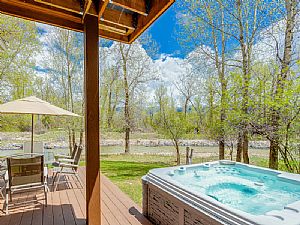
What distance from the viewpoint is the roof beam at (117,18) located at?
2988 mm

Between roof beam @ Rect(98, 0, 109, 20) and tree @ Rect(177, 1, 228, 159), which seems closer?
roof beam @ Rect(98, 0, 109, 20)

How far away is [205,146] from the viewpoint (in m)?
8.43

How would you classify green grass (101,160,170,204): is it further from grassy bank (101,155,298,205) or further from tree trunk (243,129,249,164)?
tree trunk (243,129,249,164)

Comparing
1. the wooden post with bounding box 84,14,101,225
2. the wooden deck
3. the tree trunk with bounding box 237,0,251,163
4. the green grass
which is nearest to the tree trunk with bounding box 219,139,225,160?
the tree trunk with bounding box 237,0,251,163

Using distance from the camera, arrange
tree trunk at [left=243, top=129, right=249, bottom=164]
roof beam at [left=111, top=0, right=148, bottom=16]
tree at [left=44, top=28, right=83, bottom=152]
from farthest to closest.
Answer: tree at [left=44, top=28, right=83, bottom=152]
tree trunk at [left=243, top=129, right=249, bottom=164]
roof beam at [left=111, top=0, right=148, bottom=16]

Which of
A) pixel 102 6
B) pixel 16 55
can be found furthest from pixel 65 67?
pixel 102 6

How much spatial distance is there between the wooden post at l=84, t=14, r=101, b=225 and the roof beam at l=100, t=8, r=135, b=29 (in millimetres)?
265

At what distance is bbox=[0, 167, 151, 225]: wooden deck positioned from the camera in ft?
10.2

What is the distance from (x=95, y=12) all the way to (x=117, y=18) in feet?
1.25

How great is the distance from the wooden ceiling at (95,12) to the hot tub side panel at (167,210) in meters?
2.37

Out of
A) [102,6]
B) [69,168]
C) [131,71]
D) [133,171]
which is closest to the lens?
[102,6]

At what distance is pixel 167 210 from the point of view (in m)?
2.87

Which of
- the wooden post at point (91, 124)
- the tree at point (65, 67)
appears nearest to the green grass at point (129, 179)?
the wooden post at point (91, 124)

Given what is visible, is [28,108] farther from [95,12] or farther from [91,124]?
[95,12]
